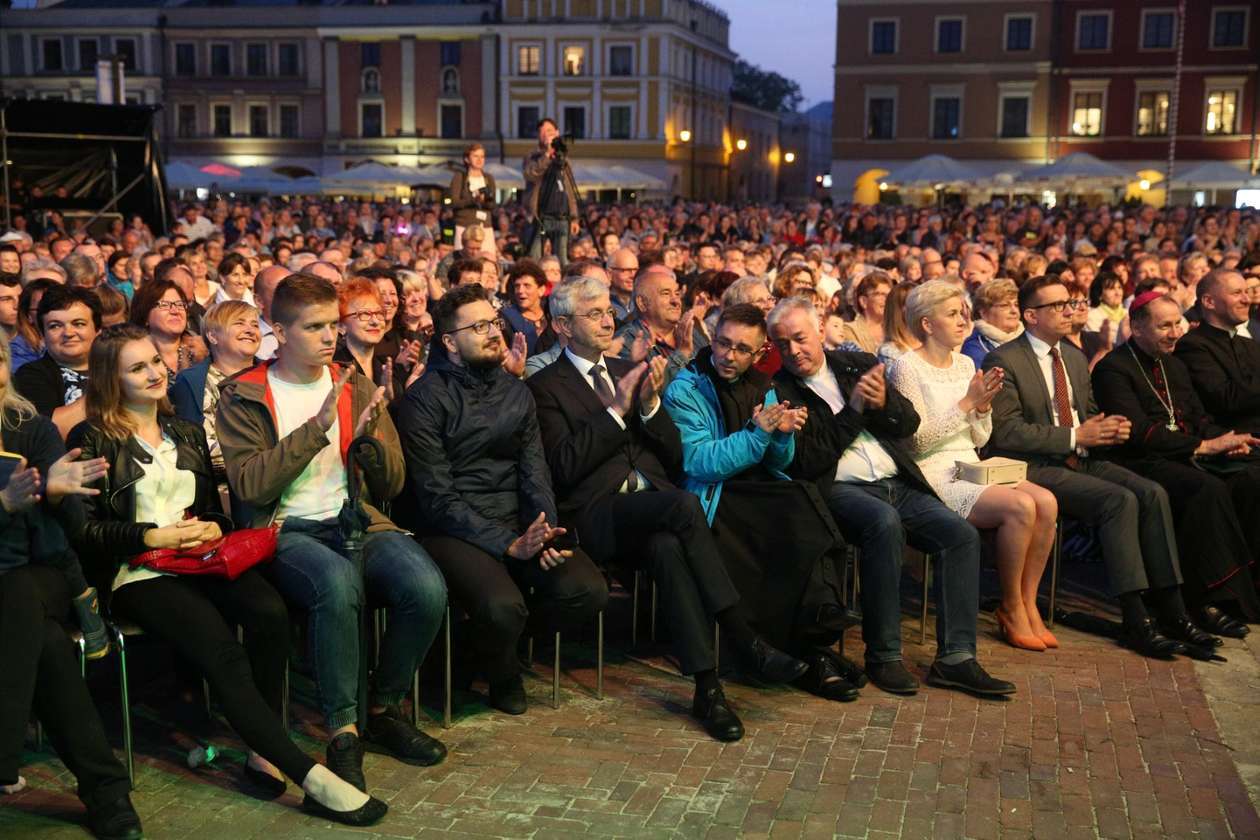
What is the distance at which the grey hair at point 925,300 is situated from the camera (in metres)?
6.51

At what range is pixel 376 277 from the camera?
8.21m

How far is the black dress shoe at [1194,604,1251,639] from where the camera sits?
265 inches

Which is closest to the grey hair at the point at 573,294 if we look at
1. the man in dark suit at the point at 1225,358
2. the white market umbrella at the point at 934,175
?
the man in dark suit at the point at 1225,358

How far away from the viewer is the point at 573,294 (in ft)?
20.5

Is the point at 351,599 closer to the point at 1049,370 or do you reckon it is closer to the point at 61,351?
the point at 61,351

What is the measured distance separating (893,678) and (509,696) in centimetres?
158

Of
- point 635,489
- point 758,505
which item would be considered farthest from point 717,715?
point 635,489

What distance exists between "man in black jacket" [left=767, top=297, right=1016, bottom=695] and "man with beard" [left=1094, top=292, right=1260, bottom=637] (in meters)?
1.43

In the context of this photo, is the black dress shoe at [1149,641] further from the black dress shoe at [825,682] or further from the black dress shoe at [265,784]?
the black dress shoe at [265,784]

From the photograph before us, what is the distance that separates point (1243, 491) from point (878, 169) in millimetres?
53483

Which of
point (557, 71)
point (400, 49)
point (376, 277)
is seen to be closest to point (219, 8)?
point (400, 49)

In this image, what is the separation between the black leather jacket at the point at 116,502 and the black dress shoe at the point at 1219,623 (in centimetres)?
453

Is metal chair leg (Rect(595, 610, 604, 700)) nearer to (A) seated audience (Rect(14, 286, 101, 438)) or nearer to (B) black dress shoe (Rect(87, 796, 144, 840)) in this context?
(B) black dress shoe (Rect(87, 796, 144, 840))

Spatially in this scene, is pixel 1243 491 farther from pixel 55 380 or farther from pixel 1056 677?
pixel 55 380
